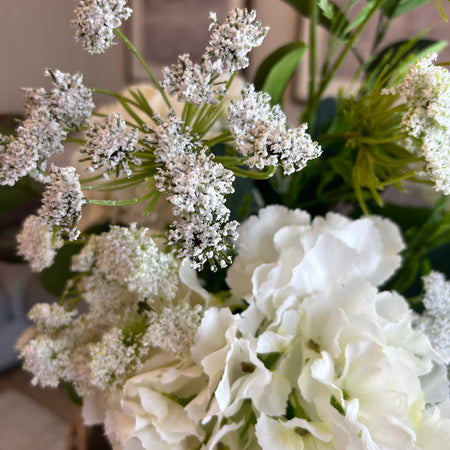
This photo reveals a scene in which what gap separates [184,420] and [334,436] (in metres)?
0.09

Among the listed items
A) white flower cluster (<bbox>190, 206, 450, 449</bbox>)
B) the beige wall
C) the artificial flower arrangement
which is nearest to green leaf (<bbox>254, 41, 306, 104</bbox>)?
the artificial flower arrangement

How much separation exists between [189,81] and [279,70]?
151 mm

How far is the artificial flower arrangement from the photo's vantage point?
0.73 feet

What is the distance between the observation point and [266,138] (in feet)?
0.69

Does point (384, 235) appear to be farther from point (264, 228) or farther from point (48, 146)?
point (48, 146)

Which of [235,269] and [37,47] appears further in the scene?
[37,47]

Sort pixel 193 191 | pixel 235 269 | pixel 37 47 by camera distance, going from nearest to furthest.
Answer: pixel 193 191 < pixel 235 269 < pixel 37 47

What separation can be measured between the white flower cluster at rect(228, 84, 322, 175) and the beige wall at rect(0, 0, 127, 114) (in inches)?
38.5

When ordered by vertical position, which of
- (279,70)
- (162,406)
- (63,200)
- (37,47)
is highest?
(37,47)

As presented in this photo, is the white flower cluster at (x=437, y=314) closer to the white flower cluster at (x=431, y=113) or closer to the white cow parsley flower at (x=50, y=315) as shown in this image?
the white flower cluster at (x=431, y=113)

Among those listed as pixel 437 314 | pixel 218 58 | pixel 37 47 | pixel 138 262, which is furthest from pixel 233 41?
pixel 37 47

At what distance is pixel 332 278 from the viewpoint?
0.31 metres

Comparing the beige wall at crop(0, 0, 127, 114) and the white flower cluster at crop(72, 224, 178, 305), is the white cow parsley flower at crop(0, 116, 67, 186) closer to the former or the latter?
the white flower cluster at crop(72, 224, 178, 305)

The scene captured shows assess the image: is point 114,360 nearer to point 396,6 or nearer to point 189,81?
point 189,81
